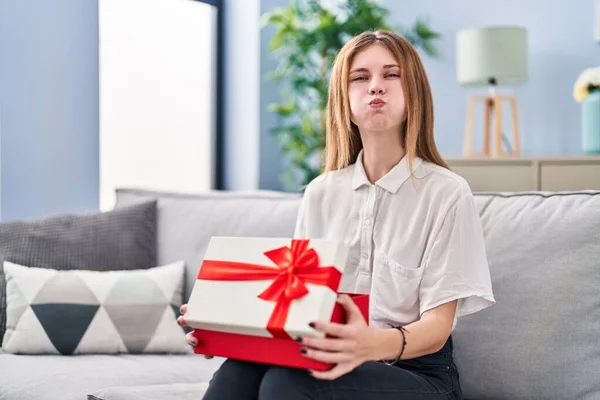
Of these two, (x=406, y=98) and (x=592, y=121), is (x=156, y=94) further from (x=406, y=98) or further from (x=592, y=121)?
(x=406, y=98)

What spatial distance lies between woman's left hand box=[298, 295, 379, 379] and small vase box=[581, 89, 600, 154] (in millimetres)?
2640

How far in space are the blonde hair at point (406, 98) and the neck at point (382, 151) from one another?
0.8 inches

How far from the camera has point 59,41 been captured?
11.0 feet

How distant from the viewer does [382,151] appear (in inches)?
63.2

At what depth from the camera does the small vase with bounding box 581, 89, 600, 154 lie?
355 cm

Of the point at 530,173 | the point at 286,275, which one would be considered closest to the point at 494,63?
the point at 530,173

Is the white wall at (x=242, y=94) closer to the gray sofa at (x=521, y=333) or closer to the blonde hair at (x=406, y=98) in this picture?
the gray sofa at (x=521, y=333)

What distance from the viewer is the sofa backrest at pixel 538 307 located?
1666mm

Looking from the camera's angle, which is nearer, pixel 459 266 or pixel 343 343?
pixel 343 343

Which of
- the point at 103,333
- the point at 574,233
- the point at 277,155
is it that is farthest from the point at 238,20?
the point at 574,233

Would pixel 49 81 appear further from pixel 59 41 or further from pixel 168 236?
pixel 168 236

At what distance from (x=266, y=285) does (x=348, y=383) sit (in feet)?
0.65

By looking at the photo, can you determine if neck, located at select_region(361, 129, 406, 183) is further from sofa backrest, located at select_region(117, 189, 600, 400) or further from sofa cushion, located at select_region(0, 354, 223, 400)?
sofa cushion, located at select_region(0, 354, 223, 400)

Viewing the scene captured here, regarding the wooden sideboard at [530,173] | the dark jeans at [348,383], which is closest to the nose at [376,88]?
the dark jeans at [348,383]
